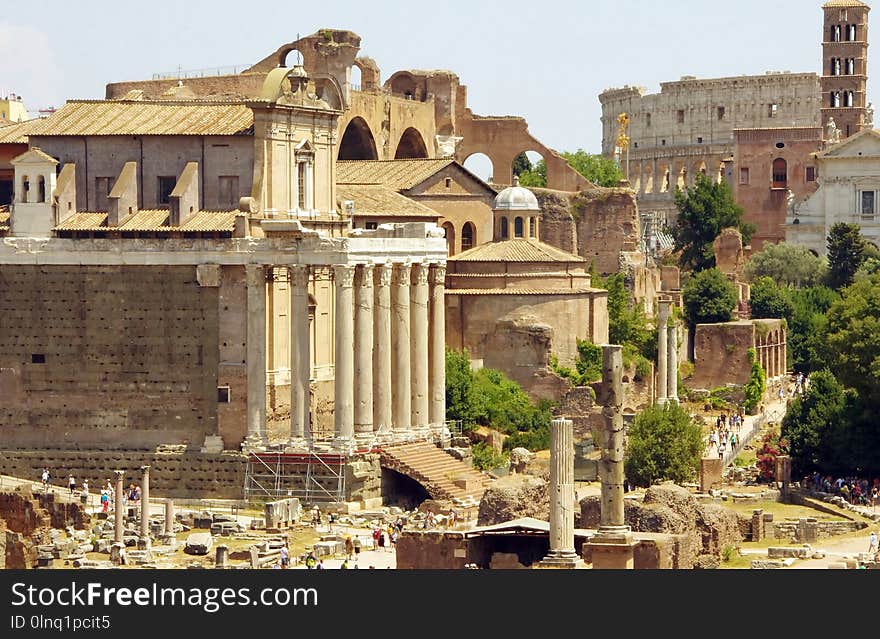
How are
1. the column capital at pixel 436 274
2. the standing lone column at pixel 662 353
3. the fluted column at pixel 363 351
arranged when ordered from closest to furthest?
the fluted column at pixel 363 351
the column capital at pixel 436 274
the standing lone column at pixel 662 353

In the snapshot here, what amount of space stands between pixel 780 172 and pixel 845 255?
99.0 ft

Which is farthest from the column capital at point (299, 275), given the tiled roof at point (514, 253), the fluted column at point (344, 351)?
the tiled roof at point (514, 253)

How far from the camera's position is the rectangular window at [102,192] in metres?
88.2

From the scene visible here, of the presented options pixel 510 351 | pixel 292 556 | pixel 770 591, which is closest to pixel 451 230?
pixel 510 351

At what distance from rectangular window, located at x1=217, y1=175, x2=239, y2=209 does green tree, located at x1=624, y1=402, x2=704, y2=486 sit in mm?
12316

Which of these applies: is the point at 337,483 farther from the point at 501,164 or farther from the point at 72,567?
the point at 501,164

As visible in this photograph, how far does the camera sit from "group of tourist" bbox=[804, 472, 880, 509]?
84.1 metres

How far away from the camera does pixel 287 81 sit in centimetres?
8662

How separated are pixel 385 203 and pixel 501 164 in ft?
92.9

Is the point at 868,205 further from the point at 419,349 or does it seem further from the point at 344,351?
the point at 344,351

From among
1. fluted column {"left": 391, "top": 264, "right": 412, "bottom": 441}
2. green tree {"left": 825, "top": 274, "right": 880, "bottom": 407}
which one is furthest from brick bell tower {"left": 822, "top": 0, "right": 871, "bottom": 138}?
fluted column {"left": 391, "top": 264, "right": 412, "bottom": 441}

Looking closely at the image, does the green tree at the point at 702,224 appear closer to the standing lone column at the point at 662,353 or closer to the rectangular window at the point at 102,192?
the standing lone column at the point at 662,353

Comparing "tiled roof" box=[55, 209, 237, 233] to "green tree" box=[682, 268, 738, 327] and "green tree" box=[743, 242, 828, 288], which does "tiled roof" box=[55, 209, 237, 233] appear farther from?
"green tree" box=[743, 242, 828, 288]

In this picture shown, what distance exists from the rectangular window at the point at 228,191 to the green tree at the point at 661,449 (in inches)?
485
